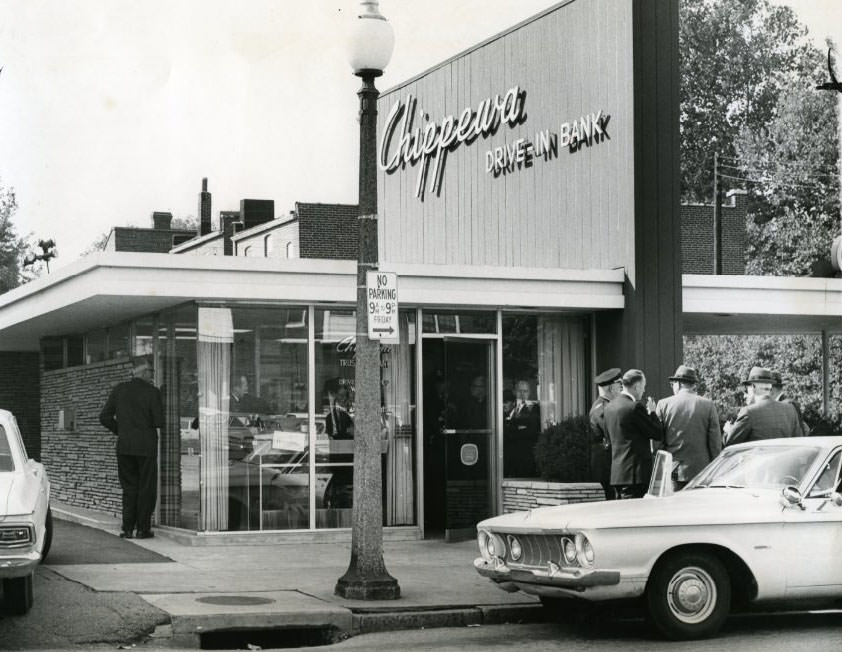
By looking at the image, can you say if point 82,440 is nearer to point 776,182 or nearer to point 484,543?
point 484,543

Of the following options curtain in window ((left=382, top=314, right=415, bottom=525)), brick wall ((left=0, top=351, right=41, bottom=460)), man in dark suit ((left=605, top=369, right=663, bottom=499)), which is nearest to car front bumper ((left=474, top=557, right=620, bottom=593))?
man in dark suit ((left=605, top=369, right=663, bottom=499))

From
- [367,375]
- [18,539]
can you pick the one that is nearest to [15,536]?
[18,539]

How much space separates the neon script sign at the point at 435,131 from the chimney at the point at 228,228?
32053 mm

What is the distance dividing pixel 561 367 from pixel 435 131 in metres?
6.26

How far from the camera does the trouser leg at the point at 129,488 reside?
48.9 ft

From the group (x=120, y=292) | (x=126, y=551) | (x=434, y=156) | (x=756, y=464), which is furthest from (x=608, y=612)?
(x=434, y=156)

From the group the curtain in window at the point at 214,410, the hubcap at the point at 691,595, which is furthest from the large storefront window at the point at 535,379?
the hubcap at the point at 691,595

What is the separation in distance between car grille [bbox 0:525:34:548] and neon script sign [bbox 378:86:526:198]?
11041 mm

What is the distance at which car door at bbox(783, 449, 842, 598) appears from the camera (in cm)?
900

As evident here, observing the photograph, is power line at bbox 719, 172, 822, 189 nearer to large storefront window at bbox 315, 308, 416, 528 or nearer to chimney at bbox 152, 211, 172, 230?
chimney at bbox 152, 211, 172, 230

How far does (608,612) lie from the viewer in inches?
393

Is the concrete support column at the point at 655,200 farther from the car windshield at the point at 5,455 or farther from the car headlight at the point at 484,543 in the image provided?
the car windshield at the point at 5,455

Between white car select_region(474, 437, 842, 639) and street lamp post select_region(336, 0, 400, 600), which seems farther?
street lamp post select_region(336, 0, 400, 600)

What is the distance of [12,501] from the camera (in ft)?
29.9
